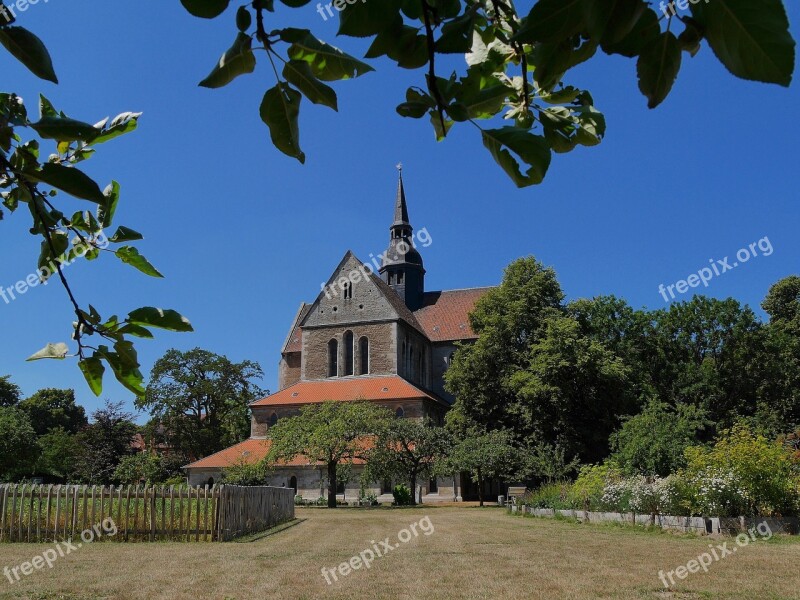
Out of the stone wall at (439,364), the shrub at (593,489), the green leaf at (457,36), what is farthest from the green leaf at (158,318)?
the stone wall at (439,364)

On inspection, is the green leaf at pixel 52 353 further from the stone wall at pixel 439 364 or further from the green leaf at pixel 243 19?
the stone wall at pixel 439 364

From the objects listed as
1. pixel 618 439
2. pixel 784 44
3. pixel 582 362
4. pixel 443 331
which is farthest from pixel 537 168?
pixel 443 331

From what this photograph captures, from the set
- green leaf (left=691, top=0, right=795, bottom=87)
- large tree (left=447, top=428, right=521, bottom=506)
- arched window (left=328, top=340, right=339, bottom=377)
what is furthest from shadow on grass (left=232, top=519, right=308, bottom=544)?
arched window (left=328, top=340, right=339, bottom=377)

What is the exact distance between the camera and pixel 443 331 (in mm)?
51719

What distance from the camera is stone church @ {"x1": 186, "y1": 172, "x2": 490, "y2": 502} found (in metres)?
40.4

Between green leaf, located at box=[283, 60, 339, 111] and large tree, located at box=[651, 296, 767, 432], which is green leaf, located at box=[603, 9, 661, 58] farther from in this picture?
large tree, located at box=[651, 296, 767, 432]

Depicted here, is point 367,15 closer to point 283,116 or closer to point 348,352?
point 283,116

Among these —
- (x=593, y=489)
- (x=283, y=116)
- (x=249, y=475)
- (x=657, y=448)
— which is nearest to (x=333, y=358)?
(x=249, y=475)

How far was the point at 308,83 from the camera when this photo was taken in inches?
42.9

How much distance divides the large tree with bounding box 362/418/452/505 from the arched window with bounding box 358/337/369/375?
11031mm

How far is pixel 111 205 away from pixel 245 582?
889cm

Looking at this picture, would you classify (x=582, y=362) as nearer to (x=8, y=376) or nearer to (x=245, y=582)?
(x=245, y=582)

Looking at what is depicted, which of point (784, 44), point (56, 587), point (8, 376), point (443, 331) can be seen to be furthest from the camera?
point (8, 376)

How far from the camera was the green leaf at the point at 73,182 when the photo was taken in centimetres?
109
